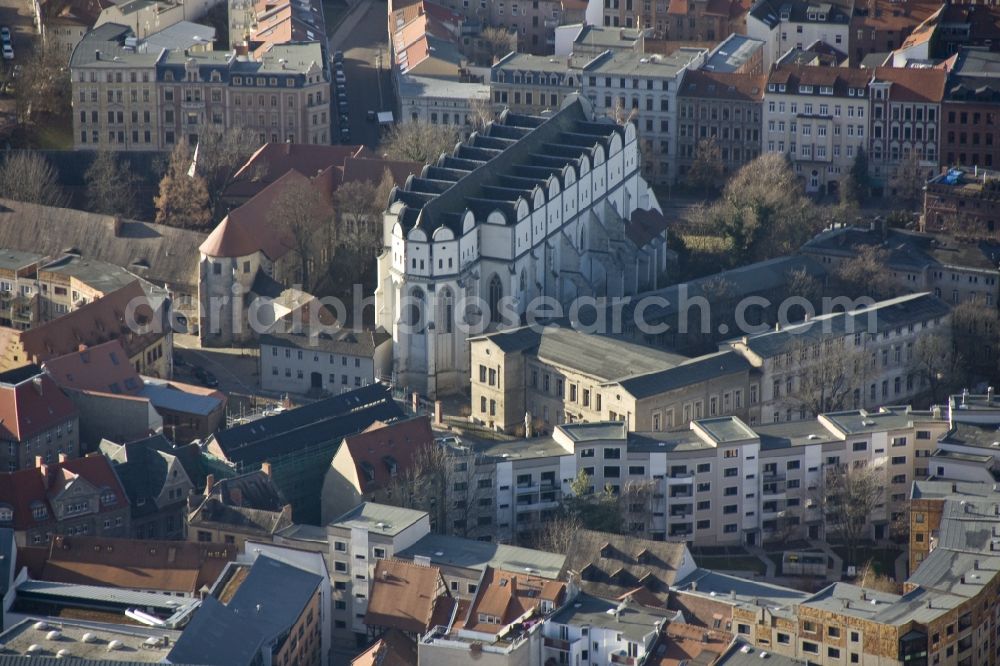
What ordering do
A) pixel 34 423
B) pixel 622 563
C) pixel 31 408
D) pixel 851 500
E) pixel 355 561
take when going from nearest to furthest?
pixel 622 563 → pixel 355 561 → pixel 851 500 → pixel 34 423 → pixel 31 408

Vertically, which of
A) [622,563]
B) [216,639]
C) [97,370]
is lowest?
[216,639]

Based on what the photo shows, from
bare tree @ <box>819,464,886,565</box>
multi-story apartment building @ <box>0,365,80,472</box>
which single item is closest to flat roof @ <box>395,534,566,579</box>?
bare tree @ <box>819,464,886,565</box>

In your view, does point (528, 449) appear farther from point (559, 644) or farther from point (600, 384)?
point (559, 644)

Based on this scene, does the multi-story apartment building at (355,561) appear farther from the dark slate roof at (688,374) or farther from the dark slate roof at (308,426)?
the dark slate roof at (688,374)

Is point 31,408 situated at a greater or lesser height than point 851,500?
greater

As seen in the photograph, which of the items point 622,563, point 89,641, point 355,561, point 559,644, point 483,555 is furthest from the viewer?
point 355,561

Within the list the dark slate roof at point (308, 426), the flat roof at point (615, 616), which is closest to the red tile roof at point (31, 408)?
the dark slate roof at point (308, 426)

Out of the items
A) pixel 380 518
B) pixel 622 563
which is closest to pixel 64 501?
pixel 380 518

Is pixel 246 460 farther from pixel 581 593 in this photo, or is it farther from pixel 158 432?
pixel 581 593
